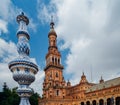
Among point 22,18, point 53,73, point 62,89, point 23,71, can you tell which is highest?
point 22,18

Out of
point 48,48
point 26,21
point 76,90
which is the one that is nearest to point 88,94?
point 76,90

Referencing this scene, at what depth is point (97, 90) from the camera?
186ft

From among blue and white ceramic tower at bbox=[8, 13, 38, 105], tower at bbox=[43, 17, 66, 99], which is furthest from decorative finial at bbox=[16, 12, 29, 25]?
tower at bbox=[43, 17, 66, 99]

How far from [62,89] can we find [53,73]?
16.4 feet

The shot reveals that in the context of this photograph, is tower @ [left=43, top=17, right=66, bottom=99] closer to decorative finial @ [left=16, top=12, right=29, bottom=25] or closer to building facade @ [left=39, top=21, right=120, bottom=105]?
building facade @ [left=39, top=21, right=120, bottom=105]

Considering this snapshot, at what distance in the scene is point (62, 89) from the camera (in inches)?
2387

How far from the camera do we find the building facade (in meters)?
53.9

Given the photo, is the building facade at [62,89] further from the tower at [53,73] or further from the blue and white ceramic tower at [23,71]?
the blue and white ceramic tower at [23,71]

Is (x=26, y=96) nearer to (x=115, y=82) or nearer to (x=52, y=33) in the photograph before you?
(x=115, y=82)

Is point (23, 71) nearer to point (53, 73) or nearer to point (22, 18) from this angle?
point (22, 18)

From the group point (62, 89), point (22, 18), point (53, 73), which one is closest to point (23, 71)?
point (22, 18)

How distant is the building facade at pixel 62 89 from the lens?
53906 mm

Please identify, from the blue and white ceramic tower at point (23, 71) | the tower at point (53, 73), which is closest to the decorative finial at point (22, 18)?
the blue and white ceramic tower at point (23, 71)

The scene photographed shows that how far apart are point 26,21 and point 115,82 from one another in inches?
1330
